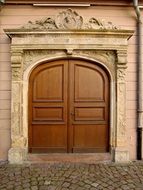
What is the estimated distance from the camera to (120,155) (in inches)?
205

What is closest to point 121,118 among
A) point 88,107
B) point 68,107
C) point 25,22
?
point 88,107

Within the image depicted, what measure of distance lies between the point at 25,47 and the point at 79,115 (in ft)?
6.21

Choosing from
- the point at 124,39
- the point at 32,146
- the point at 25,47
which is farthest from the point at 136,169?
the point at 25,47

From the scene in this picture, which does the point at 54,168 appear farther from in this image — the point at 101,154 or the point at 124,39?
the point at 124,39

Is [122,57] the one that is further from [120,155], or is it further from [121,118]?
[120,155]

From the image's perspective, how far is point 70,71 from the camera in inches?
211

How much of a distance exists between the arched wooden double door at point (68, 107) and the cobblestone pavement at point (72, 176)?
558 millimetres

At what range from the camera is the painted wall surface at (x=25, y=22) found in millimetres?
5184

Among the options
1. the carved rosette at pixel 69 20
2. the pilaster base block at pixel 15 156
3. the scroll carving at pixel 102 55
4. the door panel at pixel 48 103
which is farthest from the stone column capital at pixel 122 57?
the pilaster base block at pixel 15 156

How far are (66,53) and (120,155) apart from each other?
2.49 metres

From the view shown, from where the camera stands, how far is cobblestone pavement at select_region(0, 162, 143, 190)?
402 cm

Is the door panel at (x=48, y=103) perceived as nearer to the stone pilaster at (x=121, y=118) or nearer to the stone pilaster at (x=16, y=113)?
the stone pilaster at (x=16, y=113)

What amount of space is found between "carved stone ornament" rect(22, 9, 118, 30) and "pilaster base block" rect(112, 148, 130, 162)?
266 centimetres

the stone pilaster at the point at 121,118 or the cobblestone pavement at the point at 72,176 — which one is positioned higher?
the stone pilaster at the point at 121,118
